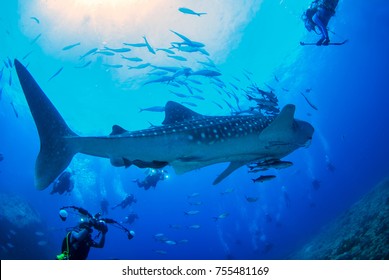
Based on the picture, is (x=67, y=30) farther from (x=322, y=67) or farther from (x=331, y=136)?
(x=331, y=136)

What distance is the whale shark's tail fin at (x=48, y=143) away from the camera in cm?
463

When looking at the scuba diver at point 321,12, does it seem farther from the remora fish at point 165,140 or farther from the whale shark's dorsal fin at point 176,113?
the whale shark's dorsal fin at point 176,113

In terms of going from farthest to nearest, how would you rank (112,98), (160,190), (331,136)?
(331,136) → (160,190) → (112,98)

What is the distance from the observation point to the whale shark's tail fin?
463 centimetres

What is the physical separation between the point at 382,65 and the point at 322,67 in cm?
3909

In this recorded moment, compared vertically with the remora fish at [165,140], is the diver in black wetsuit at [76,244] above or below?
below

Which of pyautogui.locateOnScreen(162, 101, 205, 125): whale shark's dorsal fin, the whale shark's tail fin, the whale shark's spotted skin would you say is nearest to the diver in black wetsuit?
the whale shark's tail fin

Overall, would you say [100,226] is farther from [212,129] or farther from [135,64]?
[135,64]

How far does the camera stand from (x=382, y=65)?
78688 mm

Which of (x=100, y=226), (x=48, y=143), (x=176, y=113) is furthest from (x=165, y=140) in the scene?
(x=100, y=226)

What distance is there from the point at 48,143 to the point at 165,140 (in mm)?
2080

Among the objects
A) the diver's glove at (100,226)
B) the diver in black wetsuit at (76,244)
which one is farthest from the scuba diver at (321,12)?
the diver's glove at (100,226)

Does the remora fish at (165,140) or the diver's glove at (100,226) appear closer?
the remora fish at (165,140)
